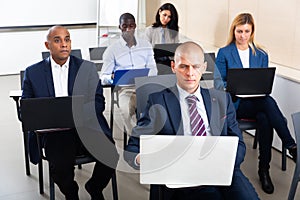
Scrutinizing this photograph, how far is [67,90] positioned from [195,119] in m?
1.21

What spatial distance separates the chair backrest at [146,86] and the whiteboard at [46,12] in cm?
481

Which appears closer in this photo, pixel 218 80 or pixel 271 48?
pixel 218 80

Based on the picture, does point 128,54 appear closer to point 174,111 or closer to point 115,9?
point 174,111

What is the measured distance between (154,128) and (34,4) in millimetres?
5725

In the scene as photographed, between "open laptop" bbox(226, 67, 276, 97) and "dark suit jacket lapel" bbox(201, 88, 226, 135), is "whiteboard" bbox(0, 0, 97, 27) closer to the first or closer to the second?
"open laptop" bbox(226, 67, 276, 97)

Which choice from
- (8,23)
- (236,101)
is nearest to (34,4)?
(8,23)

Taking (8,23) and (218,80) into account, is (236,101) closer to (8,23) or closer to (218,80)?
(218,80)

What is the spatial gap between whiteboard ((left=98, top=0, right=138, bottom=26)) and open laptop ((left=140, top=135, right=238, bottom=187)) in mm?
5783

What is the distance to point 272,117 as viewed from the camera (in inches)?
146

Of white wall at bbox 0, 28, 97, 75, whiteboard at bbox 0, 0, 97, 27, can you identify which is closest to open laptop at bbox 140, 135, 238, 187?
white wall at bbox 0, 28, 97, 75

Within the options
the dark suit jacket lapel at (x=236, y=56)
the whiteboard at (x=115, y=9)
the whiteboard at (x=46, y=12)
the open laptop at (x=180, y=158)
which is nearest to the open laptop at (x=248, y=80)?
the dark suit jacket lapel at (x=236, y=56)

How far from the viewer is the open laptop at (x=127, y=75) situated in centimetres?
381

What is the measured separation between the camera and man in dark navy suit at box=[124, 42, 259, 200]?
7.98 ft

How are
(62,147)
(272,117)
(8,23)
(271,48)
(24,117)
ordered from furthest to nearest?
(8,23)
(271,48)
(272,117)
(62,147)
(24,117)
